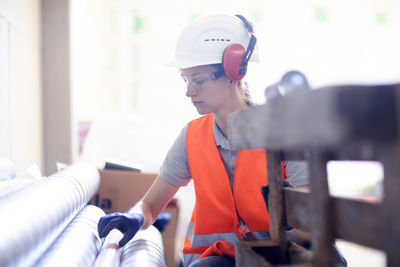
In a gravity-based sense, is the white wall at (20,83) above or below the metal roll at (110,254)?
above

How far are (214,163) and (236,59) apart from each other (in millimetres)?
472

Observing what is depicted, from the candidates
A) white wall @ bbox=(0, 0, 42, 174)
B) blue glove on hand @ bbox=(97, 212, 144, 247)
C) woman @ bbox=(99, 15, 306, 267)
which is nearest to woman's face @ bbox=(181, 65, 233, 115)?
woman @ bbox=(99, 15, 306, 267)

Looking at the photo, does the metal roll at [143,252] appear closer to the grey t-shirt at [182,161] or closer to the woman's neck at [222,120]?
the grey t-shirt at [182,161]

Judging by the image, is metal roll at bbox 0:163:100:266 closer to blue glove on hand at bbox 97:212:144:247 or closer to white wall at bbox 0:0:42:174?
blue glove on hand at bbox 97:212:144:247

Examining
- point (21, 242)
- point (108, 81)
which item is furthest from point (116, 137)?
point (21, 242)

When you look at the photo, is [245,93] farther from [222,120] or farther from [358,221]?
[358,221]

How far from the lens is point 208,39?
66.4 inches

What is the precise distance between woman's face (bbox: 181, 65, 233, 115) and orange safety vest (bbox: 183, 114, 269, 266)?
116 mm

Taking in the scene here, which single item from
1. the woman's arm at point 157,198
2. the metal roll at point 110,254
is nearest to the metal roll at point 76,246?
the metal roll at point 110,254

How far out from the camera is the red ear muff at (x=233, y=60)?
1.59 metres

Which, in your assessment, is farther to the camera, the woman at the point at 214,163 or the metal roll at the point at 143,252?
the woman at the point at 214,163

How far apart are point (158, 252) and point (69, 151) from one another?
2097mm

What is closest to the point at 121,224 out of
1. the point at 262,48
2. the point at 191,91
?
the point at 191,91

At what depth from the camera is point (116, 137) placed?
10.8 ft
